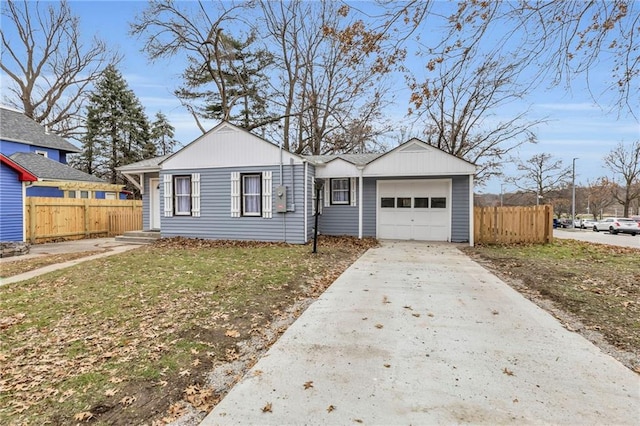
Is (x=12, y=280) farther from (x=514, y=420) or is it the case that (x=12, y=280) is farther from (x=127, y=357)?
(x=514, y=420)

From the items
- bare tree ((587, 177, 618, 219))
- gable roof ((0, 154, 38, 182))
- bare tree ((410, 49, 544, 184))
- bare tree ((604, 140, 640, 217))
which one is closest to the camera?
gable roof ((0, 154, 38, 182))

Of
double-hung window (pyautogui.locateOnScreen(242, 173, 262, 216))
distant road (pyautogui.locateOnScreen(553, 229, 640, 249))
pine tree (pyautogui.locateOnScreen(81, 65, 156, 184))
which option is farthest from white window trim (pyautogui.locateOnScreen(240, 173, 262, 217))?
pine tree (pyautogui.locateOnScreen(81, 65, 156, 184))

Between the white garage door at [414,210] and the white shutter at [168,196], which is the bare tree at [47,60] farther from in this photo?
the white garage door at [414,210]

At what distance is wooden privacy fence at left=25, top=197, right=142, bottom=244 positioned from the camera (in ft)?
41.2

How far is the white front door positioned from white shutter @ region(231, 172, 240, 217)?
398 centimetres

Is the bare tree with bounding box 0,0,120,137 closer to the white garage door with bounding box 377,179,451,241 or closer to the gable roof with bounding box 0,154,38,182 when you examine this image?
the gable roof with bounding box 0,154,38,182

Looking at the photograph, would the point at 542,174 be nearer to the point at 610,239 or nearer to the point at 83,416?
the point at 610,239

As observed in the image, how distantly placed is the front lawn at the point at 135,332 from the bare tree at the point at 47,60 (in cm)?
2657

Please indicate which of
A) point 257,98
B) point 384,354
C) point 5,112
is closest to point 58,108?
point 5,112

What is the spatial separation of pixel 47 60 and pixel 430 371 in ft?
111

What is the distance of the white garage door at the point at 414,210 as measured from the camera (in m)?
12.6

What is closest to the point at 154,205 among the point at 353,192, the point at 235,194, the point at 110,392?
the point at 235,194

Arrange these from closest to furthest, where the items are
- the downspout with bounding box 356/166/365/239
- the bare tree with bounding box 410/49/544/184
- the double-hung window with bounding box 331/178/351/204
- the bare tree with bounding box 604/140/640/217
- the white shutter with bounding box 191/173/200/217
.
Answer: the white shutter with bounding box 191/173/200/217 < the downspout with bounding box 356/166/365/239 < the double-hung window with bounding box 331/178/351/204 < the bare tree with bounding box 410/49/544/184 < the bare tree with bounding box 604/140/640/217

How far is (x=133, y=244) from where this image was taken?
39.6 ft
